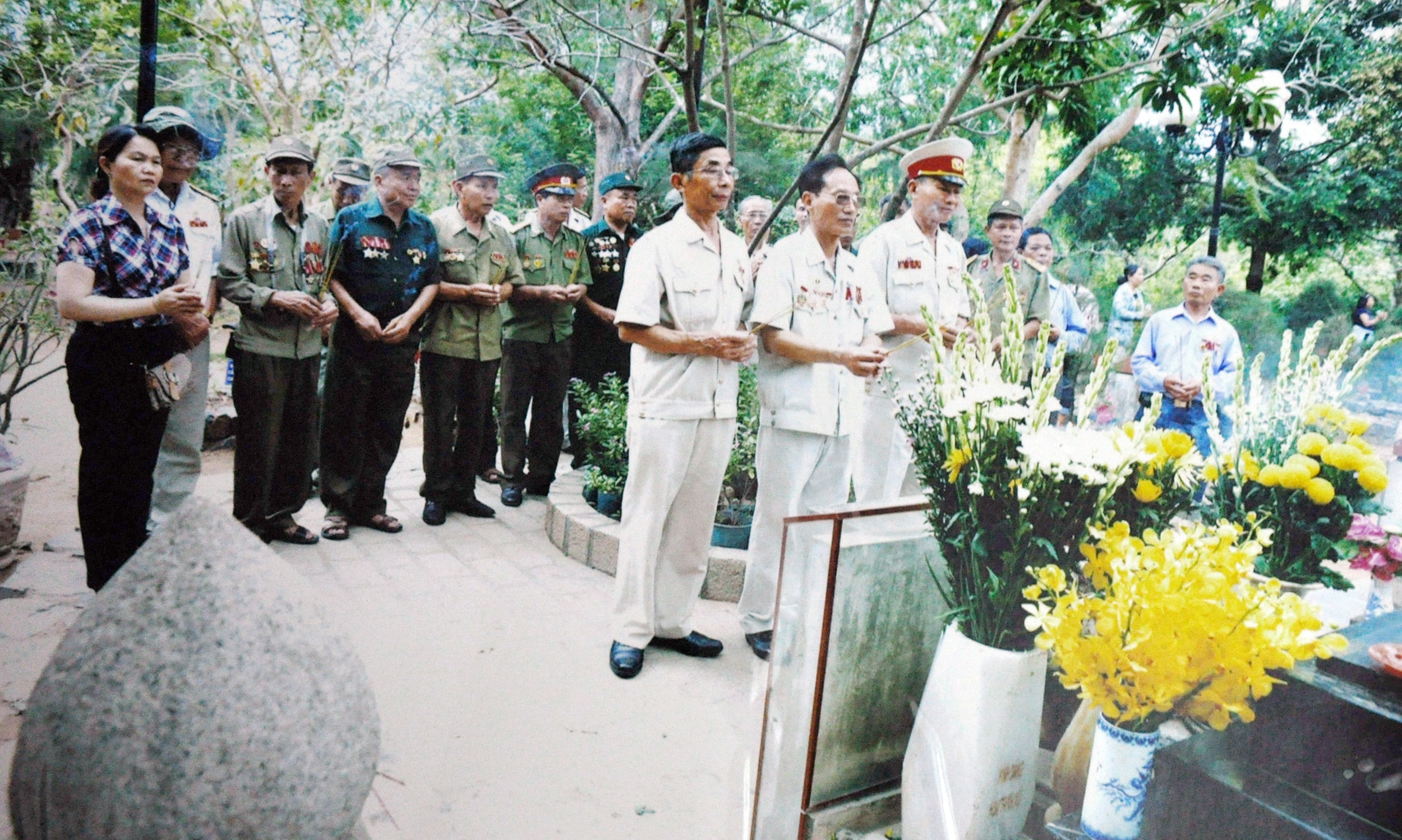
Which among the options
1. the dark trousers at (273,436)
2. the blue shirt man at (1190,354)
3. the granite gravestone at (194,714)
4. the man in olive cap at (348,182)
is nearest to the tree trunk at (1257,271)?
the blue shirt man at (1190,354)

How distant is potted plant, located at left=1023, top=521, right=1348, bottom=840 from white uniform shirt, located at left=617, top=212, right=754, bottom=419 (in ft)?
6.37

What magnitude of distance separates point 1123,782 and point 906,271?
10.2 ft

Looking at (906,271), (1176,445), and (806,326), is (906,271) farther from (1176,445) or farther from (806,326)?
(1176,445)

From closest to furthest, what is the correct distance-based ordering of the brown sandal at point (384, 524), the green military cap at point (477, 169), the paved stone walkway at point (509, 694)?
the paved stone walkway at point (509, 694) → the brown sandal at point (384, 524) → the green military cap at point (477, 169)

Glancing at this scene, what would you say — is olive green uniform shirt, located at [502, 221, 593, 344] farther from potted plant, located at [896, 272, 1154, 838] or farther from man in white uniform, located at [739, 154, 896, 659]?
potted plant, located at [896, 272, 1154, 838]

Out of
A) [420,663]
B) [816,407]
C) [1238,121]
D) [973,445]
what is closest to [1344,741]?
[973,445]

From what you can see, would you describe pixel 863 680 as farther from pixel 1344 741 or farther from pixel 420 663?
pixel 420 663

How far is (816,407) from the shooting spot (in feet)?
11.8

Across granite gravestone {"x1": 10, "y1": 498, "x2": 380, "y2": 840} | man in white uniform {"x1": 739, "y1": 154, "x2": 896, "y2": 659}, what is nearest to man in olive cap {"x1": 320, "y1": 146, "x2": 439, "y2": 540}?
man in white uniform {"x1": 739, "y1": 154, "x2": 896, "y2": 659}

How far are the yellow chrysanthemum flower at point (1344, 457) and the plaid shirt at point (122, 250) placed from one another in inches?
153

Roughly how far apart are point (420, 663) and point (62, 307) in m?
1.84

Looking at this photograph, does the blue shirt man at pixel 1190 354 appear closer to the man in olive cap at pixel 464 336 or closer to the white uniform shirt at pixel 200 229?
the man in olive cap at pixel 464 336

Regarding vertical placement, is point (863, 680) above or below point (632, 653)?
above

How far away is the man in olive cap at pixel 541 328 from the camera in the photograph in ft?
18.7
